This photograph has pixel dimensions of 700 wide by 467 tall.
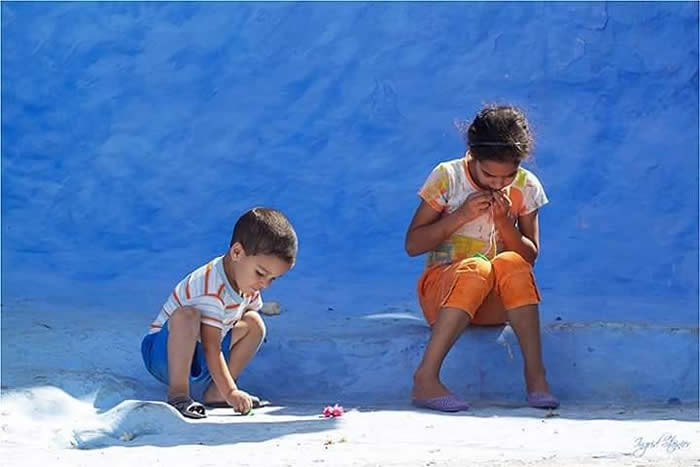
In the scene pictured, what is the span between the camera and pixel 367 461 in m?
3.69

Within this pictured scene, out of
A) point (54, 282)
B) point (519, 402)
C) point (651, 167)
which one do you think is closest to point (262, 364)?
point (519, 402)

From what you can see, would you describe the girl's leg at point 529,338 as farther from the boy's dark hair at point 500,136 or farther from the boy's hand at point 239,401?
the boy's hand at point 239,401

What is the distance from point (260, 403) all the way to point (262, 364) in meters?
0.42

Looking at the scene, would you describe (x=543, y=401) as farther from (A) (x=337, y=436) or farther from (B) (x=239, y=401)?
(B) (x=239, y=401)

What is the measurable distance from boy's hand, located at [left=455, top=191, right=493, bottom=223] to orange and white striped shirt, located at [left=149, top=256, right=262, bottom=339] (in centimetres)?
78

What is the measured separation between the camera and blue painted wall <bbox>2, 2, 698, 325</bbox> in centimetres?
730

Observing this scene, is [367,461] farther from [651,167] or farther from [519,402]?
[651,167]

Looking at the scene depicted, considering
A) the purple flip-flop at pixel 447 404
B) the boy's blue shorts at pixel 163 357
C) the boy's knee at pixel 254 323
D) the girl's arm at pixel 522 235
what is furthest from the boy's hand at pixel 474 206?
the boy's blue shorts at pixel 163 357

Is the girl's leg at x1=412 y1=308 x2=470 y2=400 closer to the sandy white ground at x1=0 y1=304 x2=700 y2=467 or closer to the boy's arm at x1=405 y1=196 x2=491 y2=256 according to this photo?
the sandy white ground at x1=0 y1=304 x2=700 y2=467

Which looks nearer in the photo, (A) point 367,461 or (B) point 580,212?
(A) point 367,461

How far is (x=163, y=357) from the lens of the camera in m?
4.57

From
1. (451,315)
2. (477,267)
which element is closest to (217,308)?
(451,315)

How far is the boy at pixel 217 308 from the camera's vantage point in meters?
4.37

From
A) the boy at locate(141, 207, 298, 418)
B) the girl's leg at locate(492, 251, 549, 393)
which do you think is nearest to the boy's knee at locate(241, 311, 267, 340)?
the boy at locate(141, 207, 298, 418)
